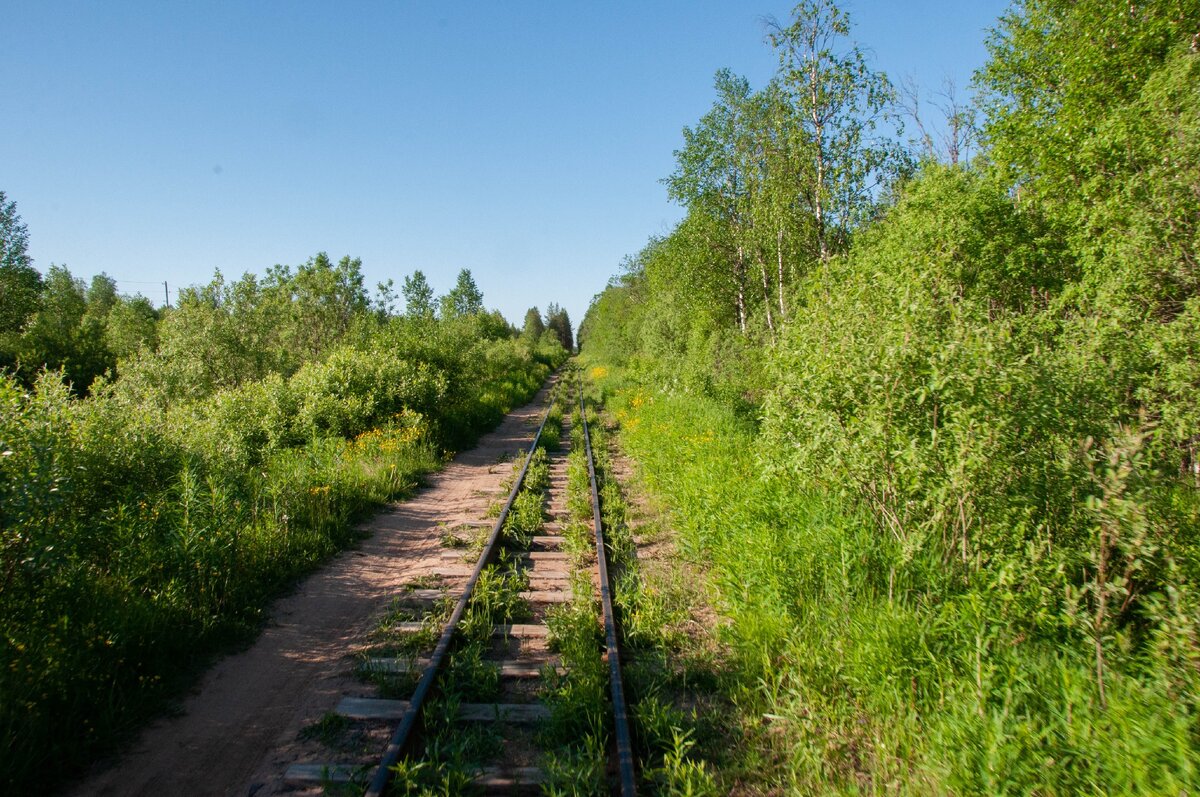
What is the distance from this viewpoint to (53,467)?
470cm

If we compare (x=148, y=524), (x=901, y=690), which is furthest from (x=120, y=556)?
(x=901, y=690)

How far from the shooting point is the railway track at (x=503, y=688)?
326 centimetres

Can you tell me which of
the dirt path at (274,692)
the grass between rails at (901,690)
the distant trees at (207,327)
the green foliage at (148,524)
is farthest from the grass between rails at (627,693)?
the distant trees at (207,327)

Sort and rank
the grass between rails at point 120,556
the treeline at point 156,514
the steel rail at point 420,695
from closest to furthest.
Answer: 1. the steel rail at point 420,695
2. the grass between rails at point 120,556
3. the treeline at point 156,514

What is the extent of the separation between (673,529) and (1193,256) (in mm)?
7761

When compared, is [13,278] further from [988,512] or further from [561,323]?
[561,323]

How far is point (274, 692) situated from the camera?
427 centimetres

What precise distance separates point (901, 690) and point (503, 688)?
2578 mm

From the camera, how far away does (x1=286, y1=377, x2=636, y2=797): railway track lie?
3.26m

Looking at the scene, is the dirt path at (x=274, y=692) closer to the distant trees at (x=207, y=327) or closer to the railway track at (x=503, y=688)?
the railway track at (x=503, y=688)

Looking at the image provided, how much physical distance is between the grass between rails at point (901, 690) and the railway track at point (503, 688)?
0.61m

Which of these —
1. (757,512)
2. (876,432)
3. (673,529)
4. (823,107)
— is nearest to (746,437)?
(673,529)

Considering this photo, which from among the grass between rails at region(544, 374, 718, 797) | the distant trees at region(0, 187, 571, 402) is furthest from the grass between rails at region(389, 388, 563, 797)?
the distant trees at region(0, 187, 571, 402)

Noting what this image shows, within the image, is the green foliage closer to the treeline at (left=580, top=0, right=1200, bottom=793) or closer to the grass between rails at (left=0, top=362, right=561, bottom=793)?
the grass between rails at (left=0, top=362, right=561, bottom=793)
